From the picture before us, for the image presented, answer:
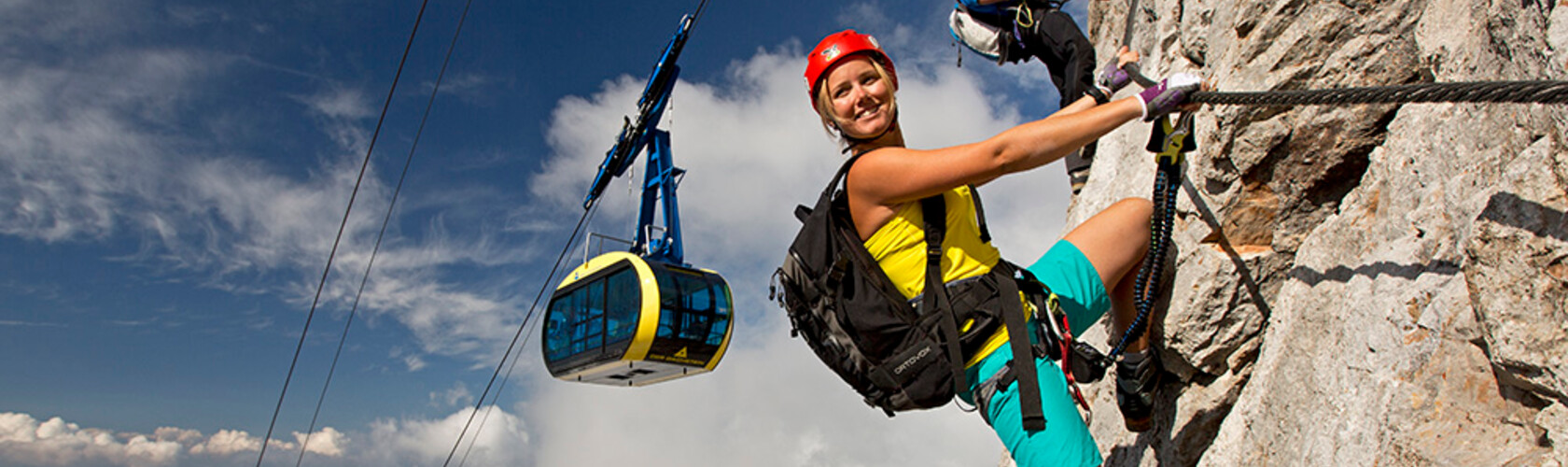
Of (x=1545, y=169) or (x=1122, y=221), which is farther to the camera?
(x=1122, y=221)

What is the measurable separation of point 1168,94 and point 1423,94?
2.49 feet

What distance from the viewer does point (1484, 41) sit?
279cm

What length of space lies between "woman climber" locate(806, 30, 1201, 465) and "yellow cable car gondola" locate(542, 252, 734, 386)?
8826mm

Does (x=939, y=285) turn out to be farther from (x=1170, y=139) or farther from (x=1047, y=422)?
(x=1170, y=139)

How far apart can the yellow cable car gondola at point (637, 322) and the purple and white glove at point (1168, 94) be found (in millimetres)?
9543

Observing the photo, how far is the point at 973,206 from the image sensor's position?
3391 millimetres

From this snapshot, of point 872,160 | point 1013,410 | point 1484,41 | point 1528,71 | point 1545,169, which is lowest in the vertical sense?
point 1013,410

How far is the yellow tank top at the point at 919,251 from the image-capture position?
3.19 metres

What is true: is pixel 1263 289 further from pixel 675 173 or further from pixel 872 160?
pixel 675 173

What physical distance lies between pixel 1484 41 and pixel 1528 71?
37 centimetres

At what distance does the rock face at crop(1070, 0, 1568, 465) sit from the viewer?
2326 mm

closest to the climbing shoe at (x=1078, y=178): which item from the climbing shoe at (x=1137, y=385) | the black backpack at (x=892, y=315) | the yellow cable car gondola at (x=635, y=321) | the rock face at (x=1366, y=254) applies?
the rock face at (x=1366, y=254)

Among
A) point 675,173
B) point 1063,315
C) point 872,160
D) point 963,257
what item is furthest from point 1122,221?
point 675,173

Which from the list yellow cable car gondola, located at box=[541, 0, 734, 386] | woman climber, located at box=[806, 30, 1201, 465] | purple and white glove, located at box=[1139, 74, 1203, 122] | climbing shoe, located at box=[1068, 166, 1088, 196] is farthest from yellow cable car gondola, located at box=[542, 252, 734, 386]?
purple and white glove, located at box=[1139, 74, 1203, 122]
